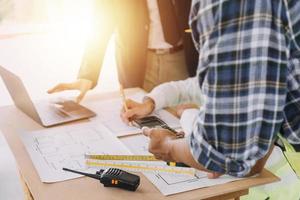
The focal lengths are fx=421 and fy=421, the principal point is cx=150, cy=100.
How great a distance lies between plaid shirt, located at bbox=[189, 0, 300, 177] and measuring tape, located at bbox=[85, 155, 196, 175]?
0.32 meters

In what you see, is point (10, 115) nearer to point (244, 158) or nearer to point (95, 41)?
point (95, 41)

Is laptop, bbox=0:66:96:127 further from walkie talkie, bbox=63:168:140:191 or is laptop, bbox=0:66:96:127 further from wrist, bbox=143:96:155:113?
walkie talkie, bbox=63:168:140:191

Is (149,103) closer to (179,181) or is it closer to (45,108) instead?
(45,108)

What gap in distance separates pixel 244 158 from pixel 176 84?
35.0 inches

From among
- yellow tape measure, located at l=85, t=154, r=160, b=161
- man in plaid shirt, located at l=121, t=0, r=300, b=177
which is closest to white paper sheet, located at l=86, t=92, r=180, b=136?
yellow tape measure, located at l=85, t=154, r=160, b=161

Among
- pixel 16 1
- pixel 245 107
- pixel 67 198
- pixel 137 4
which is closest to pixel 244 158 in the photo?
pixel 245 107

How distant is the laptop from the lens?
136cm

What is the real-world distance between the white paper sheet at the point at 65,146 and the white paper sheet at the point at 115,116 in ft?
0.12

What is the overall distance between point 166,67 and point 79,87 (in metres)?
0.43

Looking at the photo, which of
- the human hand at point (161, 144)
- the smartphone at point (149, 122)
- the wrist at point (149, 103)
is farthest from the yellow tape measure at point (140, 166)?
the wrist at point (149, 103)

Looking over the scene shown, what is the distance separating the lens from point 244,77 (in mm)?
650

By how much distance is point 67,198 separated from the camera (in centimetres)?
93

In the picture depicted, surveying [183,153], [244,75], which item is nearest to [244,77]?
[244,75]

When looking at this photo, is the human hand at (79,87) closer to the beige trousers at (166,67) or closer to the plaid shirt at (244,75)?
the beige trousers at (166,67)
